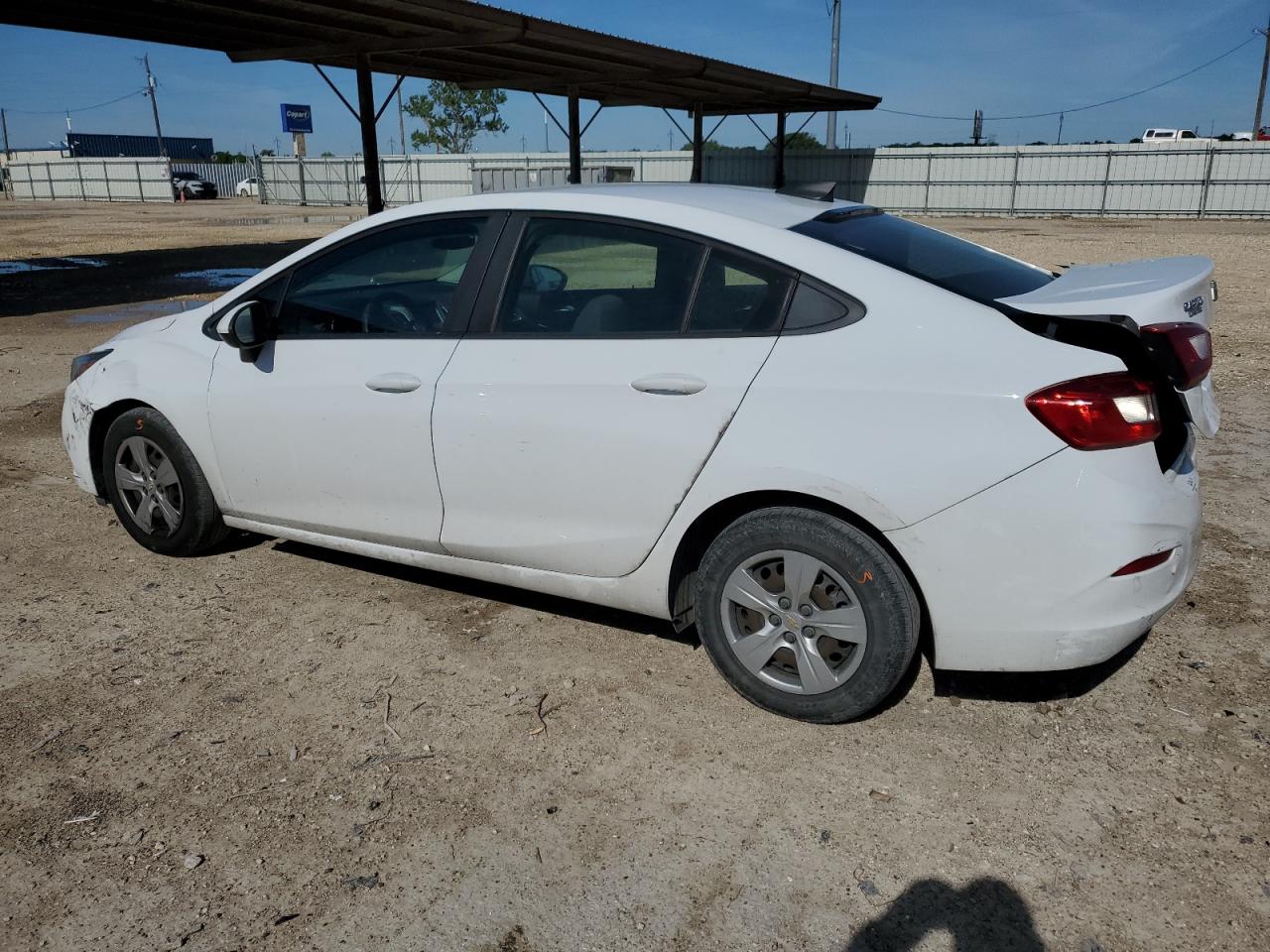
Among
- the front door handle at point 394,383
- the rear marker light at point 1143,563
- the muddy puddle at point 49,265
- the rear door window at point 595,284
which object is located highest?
the rear door window at point 595,284

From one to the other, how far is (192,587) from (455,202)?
204 cm

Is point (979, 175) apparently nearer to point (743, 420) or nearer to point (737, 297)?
point (737, 297)

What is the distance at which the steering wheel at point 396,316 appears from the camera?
12.4 feet

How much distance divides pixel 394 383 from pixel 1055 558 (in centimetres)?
229

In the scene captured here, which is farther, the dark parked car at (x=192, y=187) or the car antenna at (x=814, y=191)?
the dark parked car at (x=192, y=187)

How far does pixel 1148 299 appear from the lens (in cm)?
277

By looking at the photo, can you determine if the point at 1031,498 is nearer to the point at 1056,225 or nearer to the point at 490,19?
the point at 490,19

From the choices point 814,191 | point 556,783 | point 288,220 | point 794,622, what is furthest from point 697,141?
point 556,783

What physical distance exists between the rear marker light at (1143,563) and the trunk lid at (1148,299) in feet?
1.25

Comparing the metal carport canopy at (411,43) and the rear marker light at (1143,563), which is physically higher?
the metal carport canopy at (411,43)

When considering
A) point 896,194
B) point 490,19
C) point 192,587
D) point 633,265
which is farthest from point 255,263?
point 896,194

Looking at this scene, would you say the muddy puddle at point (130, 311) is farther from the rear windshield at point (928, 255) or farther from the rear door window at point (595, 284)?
the rear windshield at point (928, 255)

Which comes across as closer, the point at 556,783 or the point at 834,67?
the point at 556,783

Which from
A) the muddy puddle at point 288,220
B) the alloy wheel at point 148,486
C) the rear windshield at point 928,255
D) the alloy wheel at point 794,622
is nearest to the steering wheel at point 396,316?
the alloy wheel at point 148,486
